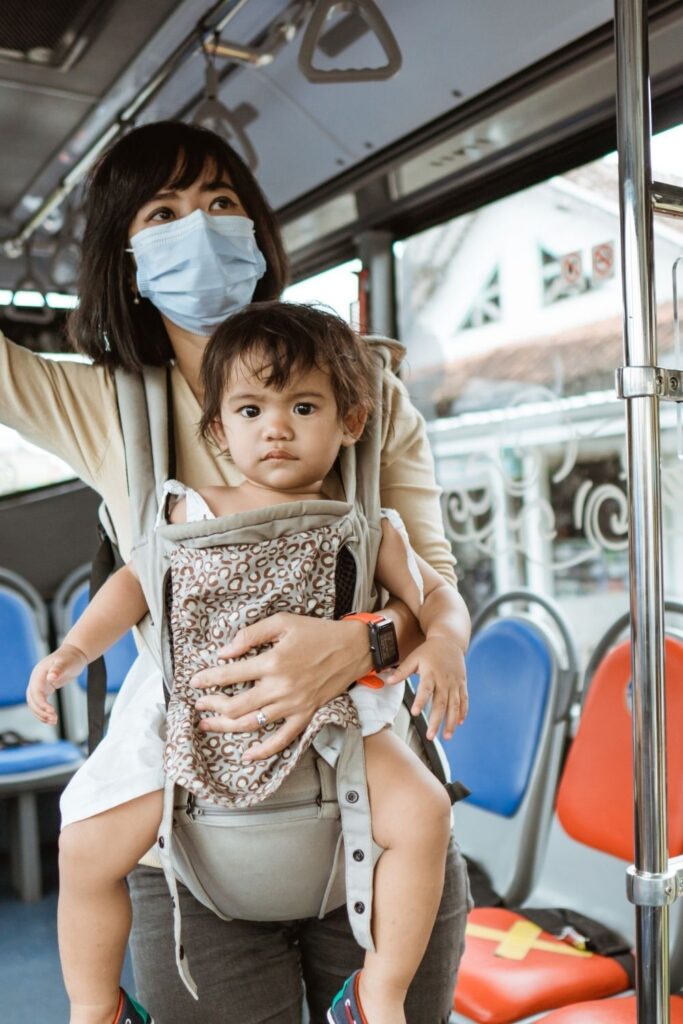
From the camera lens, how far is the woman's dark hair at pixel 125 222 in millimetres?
1435

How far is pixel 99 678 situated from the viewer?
1.46 metres

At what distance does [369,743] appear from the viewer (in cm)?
122

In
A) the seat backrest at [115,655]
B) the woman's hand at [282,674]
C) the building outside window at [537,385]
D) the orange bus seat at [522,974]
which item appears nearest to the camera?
the woman's hand at [282,674]

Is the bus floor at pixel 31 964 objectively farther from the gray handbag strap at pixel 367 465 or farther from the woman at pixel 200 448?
the gray handbag strap at pixel 367 465

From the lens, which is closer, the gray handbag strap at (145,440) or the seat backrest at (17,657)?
the gray handbag strap at (145,440)

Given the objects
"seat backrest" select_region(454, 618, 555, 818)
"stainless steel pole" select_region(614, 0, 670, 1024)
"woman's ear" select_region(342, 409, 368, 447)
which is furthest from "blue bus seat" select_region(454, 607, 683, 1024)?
"woman's ear" select_region(342, 409, 368, 447)

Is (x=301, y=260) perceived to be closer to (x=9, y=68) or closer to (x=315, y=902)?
(x=9, y=68)

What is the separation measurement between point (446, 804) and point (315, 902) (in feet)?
0.64

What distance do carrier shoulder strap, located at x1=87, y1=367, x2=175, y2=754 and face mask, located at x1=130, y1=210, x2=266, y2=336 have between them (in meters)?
0.09

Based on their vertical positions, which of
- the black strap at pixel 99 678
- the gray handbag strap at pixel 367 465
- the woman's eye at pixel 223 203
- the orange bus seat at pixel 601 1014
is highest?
the woman's eye at pixel 223 203

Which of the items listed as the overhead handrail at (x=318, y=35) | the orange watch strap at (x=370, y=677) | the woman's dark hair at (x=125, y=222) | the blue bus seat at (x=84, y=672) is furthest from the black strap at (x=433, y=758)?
the blue bus seat at (x=84, y=672)

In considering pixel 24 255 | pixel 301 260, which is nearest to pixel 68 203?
pixel 24 255

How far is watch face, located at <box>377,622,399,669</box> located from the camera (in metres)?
1.23

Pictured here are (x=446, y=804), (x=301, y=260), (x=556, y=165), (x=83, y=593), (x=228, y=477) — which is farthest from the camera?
(x=83, y=593)
